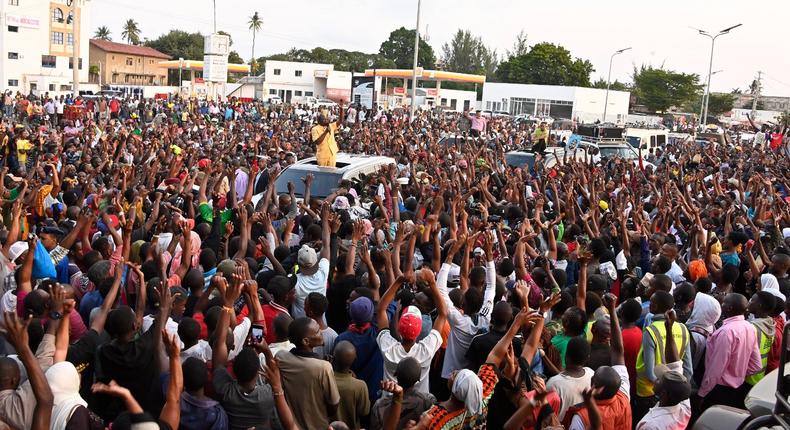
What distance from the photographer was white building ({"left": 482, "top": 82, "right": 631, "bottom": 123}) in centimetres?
Result: 6156

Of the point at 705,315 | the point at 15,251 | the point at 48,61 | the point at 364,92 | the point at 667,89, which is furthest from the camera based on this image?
the point at 667,89

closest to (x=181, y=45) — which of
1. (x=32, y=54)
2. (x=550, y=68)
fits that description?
(x=32, y=54)

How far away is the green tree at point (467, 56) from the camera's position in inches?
4483

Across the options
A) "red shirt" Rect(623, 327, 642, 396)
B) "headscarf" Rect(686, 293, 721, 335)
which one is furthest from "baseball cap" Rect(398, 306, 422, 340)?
"headscarf" Rect(686, 293, 721, 335)

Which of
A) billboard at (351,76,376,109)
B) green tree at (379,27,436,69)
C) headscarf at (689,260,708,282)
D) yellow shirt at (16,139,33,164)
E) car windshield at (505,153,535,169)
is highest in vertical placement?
green tree at (379,27,436,69)

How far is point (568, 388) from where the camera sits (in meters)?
4.45

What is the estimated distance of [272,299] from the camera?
Answer: 18.7 ft

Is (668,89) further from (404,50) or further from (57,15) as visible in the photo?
(57,15)

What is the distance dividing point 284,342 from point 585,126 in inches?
841

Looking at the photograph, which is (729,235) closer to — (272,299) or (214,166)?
(272,299)

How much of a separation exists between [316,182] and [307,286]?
612 cm

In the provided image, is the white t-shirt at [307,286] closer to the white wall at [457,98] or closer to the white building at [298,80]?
the white wall at [457,98]

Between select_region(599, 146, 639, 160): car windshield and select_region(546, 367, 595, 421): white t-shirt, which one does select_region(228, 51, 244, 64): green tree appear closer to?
select_region(599, 146, 639, 160): car windshield

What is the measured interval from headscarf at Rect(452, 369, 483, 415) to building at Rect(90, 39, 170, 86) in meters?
79.3
